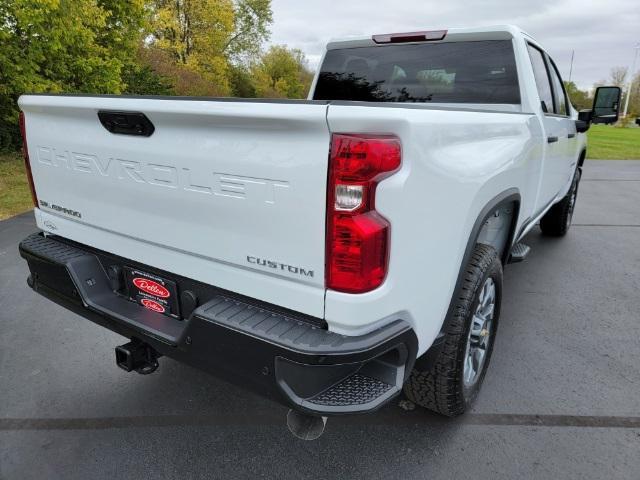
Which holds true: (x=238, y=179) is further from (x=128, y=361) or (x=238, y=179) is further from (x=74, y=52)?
(x=74, y=52)

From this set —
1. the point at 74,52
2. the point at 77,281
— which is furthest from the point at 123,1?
the point at 77,281

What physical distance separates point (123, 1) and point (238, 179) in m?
11.5

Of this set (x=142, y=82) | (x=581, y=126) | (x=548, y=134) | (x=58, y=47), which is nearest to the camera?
(x=548, y=134)

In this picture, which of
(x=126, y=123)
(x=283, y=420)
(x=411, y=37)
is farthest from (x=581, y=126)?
(x=126, y=123)

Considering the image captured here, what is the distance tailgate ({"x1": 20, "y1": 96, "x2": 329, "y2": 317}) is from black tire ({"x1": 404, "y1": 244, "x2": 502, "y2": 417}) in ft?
2.54

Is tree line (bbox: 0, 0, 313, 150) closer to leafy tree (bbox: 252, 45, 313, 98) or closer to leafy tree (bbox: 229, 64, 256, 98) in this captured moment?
leafy tree (bbox: 229, 64, 256, 98)

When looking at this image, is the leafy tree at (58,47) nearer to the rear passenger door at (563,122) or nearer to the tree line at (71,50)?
the tree line at (71,50)

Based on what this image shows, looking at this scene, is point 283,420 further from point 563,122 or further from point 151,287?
point 563,122

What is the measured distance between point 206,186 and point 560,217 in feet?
17.3

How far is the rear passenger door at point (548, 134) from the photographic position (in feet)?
11.5

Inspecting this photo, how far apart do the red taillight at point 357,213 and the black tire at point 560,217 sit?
16.0 ft

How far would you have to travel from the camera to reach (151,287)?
220 centimetres

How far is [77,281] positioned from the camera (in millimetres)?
2293

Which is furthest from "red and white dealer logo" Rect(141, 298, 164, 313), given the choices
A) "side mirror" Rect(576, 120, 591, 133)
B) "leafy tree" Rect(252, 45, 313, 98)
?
"leafy tree" Rect(252, 45, 313, 98)
